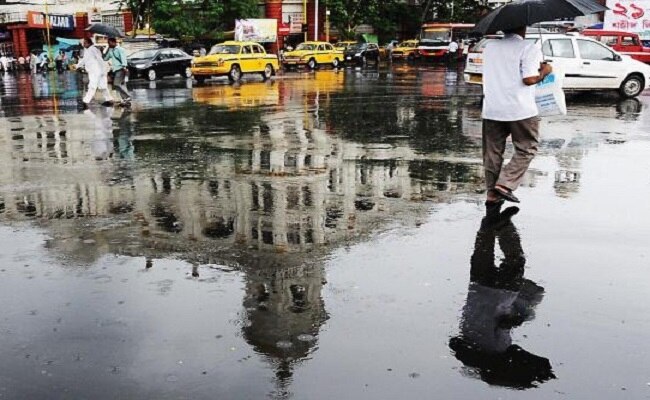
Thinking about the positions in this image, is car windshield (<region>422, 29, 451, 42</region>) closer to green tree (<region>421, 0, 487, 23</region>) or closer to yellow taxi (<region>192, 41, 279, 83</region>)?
green tree (<region>421, 0, 487, 23</region>)

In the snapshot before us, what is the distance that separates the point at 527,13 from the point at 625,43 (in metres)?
26.9

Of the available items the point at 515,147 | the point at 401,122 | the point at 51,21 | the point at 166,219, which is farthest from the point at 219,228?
the point at 51,21

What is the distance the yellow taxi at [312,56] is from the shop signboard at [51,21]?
65.7ft

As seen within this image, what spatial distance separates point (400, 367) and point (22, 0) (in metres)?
56.9

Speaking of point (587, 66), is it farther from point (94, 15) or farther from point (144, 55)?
point (94, 15)

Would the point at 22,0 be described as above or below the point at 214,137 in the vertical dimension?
above

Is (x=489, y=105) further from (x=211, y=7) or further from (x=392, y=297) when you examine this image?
(x=211, y=7)

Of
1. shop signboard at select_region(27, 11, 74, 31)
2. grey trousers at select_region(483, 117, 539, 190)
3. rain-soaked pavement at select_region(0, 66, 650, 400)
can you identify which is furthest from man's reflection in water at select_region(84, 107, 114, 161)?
shop signboard at select_region(27, 11, 74, 31)

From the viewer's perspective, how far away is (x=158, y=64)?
31469mm

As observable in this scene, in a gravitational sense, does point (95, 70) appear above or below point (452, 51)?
above

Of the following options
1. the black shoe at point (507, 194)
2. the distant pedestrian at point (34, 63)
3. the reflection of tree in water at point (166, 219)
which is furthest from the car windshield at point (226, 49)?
the black shoe at point (507, 194)

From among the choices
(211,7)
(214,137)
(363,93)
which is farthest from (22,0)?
(214,137)

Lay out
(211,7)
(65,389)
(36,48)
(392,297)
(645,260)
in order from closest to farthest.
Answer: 1. (65,389)
2. (392,297)
3. (645,260)
4. (211,7)
5. (36,48)

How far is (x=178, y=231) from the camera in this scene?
5984mm
